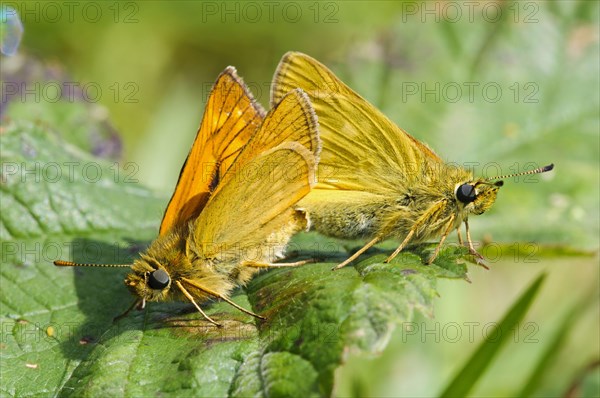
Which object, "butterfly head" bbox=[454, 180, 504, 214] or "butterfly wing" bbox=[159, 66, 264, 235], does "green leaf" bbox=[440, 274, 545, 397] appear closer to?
"butterfly head" bbox=[454, 180, 504, 214]

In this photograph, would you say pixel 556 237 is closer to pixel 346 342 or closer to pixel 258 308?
pixel 258 308

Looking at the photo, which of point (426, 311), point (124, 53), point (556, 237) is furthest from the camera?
point (124, 53)

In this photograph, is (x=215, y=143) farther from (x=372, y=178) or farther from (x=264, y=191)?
(x=372, y=178)

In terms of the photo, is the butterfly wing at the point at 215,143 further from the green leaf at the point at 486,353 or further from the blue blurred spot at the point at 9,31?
the blue blurred spot at the point at 9,31

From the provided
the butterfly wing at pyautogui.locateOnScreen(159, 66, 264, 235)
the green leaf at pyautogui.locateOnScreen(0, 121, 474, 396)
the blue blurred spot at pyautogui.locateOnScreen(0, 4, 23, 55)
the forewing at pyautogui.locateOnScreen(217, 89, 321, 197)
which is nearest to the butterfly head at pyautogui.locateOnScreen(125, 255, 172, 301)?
the green leaf at pyautogui.locateOnScreen(0, 121, 474, 396)

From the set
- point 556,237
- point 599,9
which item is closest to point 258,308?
point 556,237

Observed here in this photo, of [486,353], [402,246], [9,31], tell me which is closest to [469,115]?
[486,353]
